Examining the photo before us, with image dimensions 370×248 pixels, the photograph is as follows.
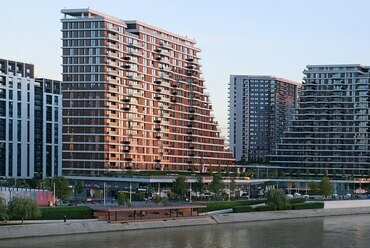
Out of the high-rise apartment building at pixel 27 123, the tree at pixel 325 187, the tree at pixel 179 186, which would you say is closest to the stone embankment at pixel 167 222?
the tree at pixel 325 187

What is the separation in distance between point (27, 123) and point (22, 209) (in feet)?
312

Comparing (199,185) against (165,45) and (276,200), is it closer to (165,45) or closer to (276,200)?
(276,200)

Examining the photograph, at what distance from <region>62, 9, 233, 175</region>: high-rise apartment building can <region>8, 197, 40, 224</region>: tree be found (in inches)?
2449

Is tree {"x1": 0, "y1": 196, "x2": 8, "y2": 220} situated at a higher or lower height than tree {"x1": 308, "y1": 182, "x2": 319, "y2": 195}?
higher

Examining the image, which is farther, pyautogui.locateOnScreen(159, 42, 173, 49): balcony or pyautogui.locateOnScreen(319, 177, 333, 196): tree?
pyautogui.locateOnScreen(159, 42, 173, 49): balcony

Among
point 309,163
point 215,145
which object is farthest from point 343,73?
point 215,145

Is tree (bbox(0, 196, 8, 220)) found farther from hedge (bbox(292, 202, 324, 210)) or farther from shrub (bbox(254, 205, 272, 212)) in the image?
hedge (bbox(292, 202, 324, 210))

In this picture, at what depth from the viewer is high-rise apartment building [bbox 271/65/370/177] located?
17925cm

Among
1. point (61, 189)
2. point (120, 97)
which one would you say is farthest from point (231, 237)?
point (120, 97)

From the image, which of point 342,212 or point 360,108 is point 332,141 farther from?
point 342,212

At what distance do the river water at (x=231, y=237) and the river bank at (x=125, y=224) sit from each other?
172cm

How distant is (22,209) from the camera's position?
3127 inches

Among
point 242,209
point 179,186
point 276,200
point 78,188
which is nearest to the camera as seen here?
point 242,209

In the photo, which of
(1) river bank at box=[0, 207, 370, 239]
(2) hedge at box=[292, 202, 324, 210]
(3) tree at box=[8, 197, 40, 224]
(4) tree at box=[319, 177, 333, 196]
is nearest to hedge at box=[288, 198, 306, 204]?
(2) hedge at box=[292, 202, 324, 210]
